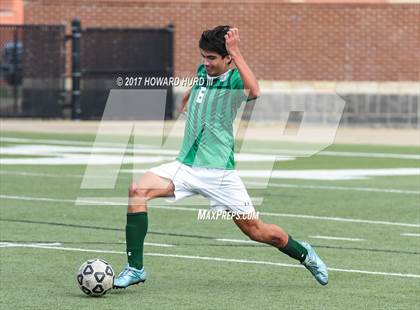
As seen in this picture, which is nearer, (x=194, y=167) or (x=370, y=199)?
(x=194, y=167)

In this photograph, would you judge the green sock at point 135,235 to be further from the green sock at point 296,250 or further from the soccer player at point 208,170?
the green sock at point 296,250

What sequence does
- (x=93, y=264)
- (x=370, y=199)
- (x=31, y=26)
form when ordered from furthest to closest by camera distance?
1. (x=31, y=26)
2. (x=370, y=199)
3. (x=93, y=264)

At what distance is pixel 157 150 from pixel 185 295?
15899 millimetres

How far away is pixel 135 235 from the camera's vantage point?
1040 centimetres

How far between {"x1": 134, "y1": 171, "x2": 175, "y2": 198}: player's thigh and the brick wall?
25.1 meters

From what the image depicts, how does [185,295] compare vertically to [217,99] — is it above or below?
below

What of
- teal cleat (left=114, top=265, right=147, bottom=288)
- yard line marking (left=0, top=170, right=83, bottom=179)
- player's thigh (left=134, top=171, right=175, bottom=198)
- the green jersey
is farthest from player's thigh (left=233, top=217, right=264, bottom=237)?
yard line marking (left=0, top=170, right=83, bottom=179)

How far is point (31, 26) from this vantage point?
3378cm

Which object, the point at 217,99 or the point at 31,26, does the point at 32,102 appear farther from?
the point at 217,99

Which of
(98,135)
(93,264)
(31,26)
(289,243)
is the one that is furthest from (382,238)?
(31,26)

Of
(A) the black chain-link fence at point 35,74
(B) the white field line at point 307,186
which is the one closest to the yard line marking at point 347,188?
(B) the white field line at point 307,186

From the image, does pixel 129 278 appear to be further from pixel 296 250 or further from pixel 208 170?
pixel 296 250

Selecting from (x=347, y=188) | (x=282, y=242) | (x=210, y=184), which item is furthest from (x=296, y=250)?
(x=347, y=188)

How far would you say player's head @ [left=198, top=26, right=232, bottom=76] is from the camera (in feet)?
33.7
